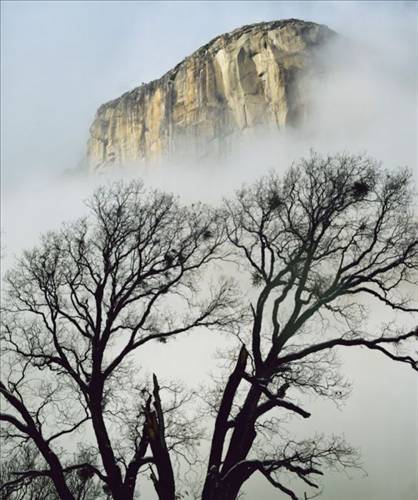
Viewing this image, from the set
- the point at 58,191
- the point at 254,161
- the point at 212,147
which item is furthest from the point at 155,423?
the point at 58,191

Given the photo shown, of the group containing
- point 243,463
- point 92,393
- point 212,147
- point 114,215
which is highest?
point 212,147

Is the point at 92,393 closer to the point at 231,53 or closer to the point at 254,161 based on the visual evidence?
the point at 254,161

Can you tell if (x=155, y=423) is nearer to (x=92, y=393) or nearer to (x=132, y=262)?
(x=92, y=393)

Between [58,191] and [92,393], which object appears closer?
[92,393]

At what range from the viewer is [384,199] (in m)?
12.3

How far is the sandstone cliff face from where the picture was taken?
8375cm

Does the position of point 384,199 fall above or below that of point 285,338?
above

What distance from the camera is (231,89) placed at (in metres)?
85.0

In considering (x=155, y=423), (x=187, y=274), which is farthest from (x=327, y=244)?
(x=155, y=423)

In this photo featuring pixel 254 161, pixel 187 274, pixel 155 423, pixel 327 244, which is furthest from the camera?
pixel 254 161

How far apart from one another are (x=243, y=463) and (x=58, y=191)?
116 m

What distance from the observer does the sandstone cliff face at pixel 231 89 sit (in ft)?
275

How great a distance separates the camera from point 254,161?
83438 millimetres

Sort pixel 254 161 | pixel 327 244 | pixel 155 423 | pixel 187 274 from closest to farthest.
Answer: pixel 155 423, pixel 327 244, pixel 187 274, pixel 254 161
